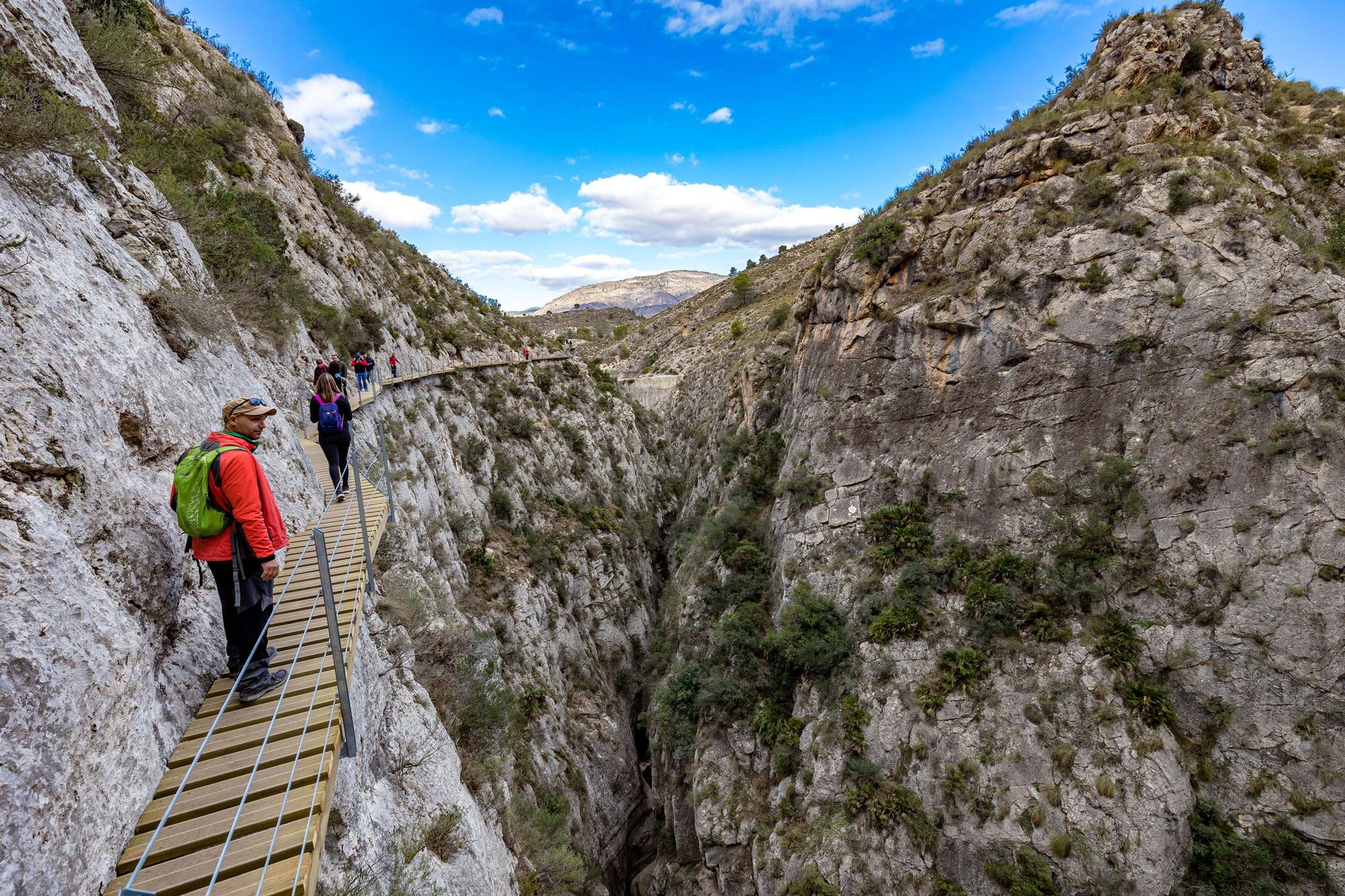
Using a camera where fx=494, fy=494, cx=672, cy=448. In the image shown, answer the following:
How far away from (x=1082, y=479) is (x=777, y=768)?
11825mm

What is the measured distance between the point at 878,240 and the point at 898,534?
430 inches

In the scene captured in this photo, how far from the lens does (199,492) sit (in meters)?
3.94

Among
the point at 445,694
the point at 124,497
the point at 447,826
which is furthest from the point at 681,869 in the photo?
the point at 124,497

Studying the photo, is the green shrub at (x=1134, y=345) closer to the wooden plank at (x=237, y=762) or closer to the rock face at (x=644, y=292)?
the wooden plank at (x=237, y=762)

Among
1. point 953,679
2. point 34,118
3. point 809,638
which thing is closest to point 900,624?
point 953,679

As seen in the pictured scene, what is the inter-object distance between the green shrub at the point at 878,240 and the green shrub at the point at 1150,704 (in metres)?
14.7

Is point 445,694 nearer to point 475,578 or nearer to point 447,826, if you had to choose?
point 447,826

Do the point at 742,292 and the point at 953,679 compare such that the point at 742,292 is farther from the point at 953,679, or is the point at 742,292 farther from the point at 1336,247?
the point at 953,679

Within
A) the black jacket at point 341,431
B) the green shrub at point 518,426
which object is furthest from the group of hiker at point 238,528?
the green shrub at point 518,426

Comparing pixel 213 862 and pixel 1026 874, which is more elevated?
pixel 213 862

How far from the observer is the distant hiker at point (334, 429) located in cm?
897

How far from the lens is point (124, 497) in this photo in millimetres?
4113

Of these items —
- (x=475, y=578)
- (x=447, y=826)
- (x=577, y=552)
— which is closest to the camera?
(x=447, y=826)

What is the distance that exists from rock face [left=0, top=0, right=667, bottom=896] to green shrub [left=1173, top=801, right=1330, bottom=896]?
12997 millimetres
